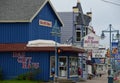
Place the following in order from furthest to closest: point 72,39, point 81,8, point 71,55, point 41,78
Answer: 1. point 81,8
2. point 72,39
3. point 71,55
4. point 41,78

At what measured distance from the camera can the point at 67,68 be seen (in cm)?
5134

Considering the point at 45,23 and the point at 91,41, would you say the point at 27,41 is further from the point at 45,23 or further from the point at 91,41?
the point at 91,41

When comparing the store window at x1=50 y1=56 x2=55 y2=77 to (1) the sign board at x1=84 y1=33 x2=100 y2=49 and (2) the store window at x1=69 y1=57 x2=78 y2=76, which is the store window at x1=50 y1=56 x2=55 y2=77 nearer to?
(2) the store window at x1=69 y1=57 x2=78 y2=76

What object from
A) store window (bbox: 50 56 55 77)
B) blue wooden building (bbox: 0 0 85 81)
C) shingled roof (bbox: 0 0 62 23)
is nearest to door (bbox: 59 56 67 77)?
blue wooden building (bbox: 0 0 85 81)

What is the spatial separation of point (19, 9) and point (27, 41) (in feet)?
14.1

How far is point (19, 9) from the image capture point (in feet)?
173

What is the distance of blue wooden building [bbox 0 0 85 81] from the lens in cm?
4862

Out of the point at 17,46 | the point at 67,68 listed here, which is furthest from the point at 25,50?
the point at 67,68

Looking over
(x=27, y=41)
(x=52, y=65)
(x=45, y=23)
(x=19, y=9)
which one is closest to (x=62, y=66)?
(x=52, y=65)

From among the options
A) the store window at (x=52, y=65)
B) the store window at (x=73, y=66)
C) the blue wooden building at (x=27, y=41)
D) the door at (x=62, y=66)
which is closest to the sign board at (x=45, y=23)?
the blue wooden building at (x=27, y=41)

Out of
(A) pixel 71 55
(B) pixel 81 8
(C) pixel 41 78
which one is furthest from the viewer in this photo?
(B) pixel 81 8

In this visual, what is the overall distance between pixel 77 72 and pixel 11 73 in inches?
342

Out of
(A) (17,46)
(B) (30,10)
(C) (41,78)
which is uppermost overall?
(B) (30,10)

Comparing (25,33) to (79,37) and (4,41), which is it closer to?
(4,41)
